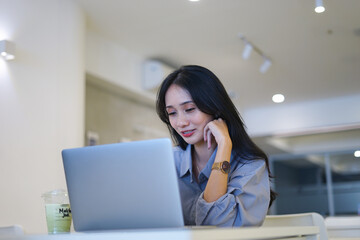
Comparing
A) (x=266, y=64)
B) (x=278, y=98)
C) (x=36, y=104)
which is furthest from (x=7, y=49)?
(x=278, y=98)

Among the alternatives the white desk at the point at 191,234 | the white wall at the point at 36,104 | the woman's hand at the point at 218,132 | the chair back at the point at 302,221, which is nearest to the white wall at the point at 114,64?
the white wall at the point at 36,104

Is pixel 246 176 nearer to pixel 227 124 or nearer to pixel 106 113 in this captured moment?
pixel 227 124

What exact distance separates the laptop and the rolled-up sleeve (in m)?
0.36

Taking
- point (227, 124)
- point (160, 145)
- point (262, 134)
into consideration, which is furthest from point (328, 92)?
point (160, 145)

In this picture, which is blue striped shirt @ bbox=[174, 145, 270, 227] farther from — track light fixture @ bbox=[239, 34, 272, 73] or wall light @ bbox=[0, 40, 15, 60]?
track light fixture @ bbox=[239, 34, 272, 73]

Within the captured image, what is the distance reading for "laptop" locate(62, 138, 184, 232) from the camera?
34.9 inches

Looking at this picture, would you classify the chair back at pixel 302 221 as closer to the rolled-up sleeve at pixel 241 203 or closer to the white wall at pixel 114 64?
the rolled-up sleeve at pixel 241 203

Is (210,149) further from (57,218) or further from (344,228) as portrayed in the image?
(344,228)

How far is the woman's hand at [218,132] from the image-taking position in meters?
1.41

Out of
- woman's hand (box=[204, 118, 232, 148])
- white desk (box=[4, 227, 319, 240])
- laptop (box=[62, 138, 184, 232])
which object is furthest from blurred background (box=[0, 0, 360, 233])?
white desk (box=[4, 227, 319, 240])

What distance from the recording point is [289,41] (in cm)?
434

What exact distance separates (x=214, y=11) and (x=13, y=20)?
1532 mm

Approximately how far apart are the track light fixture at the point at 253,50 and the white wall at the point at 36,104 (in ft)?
5.23

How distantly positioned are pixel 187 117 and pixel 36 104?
6.00ft
